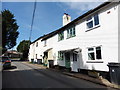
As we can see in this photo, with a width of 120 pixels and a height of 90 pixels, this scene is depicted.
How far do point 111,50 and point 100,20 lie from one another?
2.89 m

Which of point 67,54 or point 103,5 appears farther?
point 67,54

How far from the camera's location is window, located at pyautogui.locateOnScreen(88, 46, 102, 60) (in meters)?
8.95

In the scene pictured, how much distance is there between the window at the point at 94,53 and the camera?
8.95m

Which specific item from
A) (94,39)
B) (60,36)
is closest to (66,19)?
(60,36)

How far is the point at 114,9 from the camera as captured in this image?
787cm

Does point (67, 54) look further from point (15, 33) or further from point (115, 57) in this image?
point (15, 33)

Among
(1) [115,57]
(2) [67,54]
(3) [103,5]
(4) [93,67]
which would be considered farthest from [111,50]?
(2) [67,54]

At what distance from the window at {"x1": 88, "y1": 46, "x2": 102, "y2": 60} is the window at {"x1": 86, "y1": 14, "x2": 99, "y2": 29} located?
88.0 inches

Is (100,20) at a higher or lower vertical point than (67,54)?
higher

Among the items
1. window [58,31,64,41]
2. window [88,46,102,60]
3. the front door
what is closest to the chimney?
window [58,31,64,41]

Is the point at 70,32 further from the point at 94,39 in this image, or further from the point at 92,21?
the point at 94,39

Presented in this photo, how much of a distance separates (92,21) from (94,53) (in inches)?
126

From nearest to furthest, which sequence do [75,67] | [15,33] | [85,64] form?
[85,64]
[75,67]
[15,33]

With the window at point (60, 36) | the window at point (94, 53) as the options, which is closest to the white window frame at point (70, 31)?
the window at point (60, 36)
